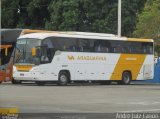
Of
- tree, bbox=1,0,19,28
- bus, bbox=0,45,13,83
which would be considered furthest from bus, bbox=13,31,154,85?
tree, bbox=1,0,19,28

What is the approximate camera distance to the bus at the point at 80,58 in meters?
34.7

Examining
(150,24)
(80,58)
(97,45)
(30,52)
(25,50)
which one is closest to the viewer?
(30,52)

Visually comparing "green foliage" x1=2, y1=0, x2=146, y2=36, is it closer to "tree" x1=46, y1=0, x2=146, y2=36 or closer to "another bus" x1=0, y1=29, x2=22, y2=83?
"tree" x1=46, y1=0, x2=146, y2=36

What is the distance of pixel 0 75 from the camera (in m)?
36.2

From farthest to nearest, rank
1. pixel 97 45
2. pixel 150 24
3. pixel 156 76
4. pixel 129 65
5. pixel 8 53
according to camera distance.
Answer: pixel 150 24 → pixel 156 76 → pixel 129 65 → pixel 97 45 → pixel 8 53

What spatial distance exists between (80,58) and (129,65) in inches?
184

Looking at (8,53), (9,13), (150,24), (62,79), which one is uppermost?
(9,13)

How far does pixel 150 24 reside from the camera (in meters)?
50.2

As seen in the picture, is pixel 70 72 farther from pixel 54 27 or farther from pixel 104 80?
pixel 54 27

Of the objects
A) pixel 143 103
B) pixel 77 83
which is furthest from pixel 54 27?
pixel 143 103

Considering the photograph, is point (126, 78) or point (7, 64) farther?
point (126, 78)

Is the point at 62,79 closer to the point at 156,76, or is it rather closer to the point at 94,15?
the point at 156,76

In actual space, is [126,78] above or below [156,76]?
above

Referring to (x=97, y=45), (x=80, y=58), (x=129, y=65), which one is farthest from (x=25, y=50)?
(x=129, y=65)
